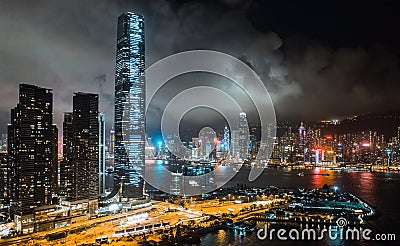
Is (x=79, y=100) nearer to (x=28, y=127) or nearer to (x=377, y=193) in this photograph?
(x=28, y=127)

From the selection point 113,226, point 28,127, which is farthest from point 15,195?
point 113,226

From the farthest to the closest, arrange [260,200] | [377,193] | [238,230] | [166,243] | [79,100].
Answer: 1. [377,193]
2. [260,200]
3. [79,100]
4. [238,230]
5. [166,243]

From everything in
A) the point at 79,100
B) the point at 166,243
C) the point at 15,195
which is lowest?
the point at 166,243

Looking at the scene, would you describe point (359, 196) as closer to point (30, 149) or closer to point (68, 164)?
point (68, 164)

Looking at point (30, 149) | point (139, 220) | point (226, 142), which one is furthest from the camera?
point (226, 142)

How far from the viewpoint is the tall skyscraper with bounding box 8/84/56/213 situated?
645 cm

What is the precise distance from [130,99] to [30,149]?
9.66 ft

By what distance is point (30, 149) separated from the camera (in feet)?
21.6

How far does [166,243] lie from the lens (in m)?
5.18

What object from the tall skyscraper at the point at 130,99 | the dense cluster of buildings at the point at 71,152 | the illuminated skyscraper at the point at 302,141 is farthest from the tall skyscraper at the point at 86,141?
the illuminated skyscraper at the point at 302,141

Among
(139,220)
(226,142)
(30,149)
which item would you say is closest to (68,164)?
(30,149)

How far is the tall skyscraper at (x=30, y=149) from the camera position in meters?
6.45

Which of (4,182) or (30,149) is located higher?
(30,149)

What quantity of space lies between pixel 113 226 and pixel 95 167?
7.94 ft
